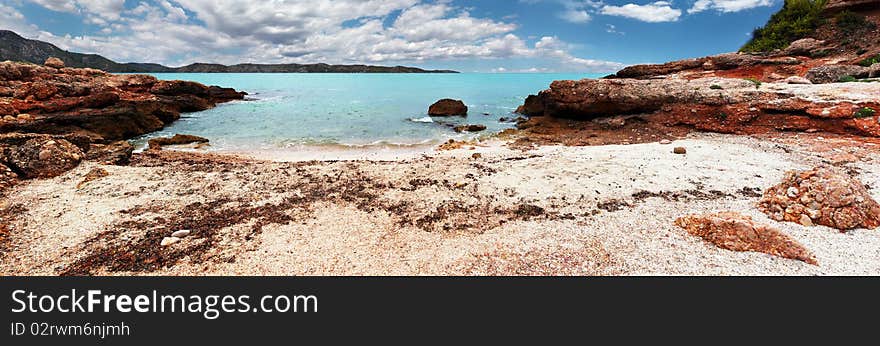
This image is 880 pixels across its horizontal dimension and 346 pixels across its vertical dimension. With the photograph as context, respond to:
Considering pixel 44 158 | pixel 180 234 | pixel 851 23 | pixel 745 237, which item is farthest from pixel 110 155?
pixel 851 23

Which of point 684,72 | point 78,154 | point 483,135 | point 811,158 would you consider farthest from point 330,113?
point 811,158

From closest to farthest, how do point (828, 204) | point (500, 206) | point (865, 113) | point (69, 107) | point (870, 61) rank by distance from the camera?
point (828, 204) < point (500, 206) < point (865, 113) < point (870, 61) < point (69, 107)

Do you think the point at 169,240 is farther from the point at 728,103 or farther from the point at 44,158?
the point at 728,103

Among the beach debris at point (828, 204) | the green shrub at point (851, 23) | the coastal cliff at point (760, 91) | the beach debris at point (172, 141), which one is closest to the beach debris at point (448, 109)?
the coastal cliff at point (760, 91)

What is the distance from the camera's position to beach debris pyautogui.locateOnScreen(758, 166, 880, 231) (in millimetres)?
6500

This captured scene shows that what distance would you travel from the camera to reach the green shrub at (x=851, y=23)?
92.4 feet

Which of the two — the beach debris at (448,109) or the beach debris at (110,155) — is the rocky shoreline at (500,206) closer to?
the beach debris at (110,155)

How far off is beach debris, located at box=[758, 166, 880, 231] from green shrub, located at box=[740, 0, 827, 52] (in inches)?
1393

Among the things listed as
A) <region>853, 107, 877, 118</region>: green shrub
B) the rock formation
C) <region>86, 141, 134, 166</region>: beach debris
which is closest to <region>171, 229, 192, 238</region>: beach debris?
the rock formation

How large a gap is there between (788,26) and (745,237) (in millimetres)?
41862

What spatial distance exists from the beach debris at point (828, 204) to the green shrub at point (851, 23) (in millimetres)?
34869

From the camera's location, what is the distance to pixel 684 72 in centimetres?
2961

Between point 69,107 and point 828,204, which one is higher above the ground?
point 69,107

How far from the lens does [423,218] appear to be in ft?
27.0
